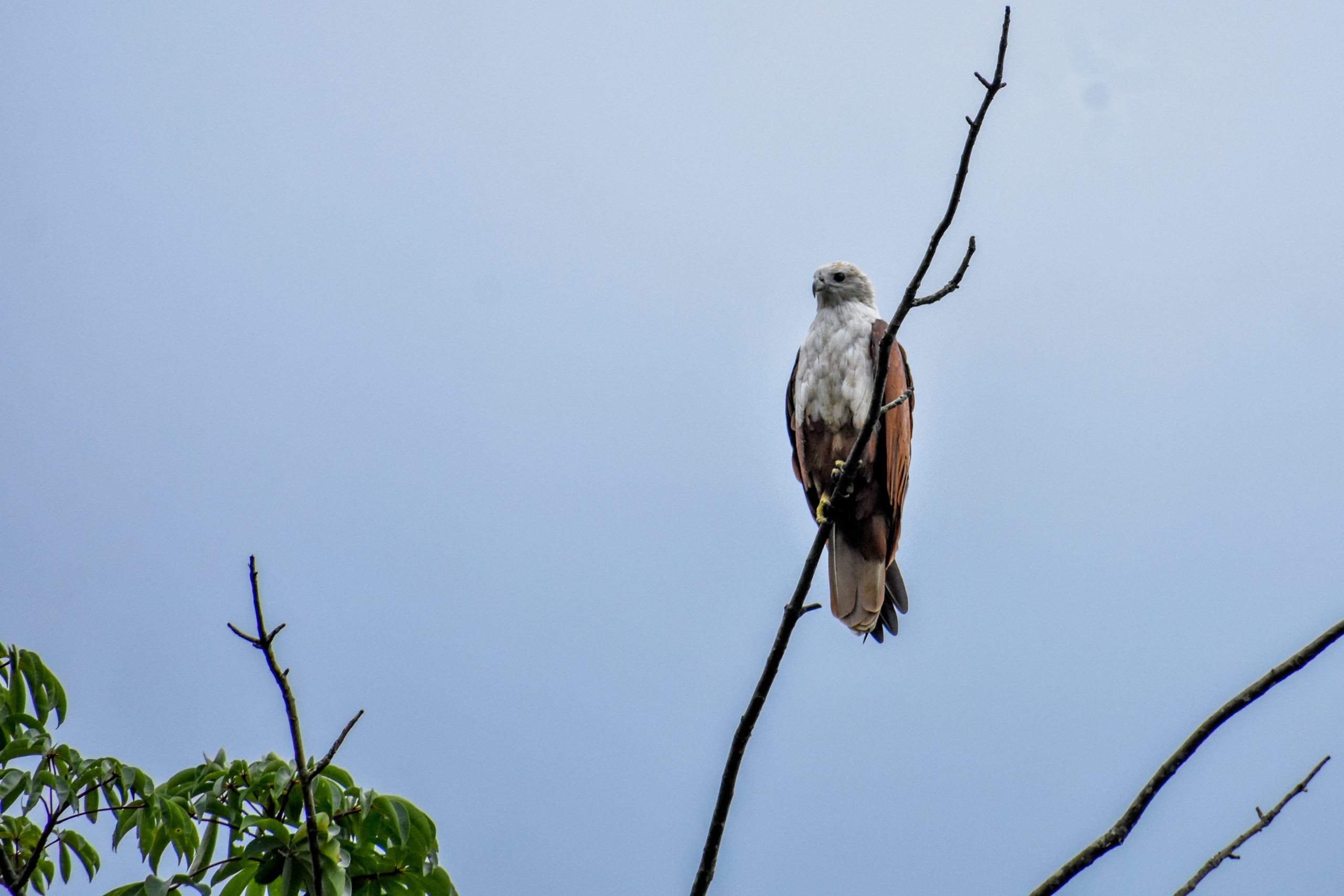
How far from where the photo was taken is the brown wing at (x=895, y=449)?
523 cm

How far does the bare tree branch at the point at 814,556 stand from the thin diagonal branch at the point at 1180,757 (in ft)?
2.19

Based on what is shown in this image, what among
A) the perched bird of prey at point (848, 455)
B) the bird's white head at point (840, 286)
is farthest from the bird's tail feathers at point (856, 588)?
the bird's white head at point (840, 286)

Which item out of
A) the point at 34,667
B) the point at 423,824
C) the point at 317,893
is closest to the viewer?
the point at 317,893

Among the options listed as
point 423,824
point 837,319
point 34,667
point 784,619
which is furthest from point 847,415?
point 34,667

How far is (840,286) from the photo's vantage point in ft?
19.9

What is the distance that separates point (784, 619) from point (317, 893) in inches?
48.9

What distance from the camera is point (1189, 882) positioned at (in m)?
2.04

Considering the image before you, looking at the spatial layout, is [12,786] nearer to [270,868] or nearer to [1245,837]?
[270,868]

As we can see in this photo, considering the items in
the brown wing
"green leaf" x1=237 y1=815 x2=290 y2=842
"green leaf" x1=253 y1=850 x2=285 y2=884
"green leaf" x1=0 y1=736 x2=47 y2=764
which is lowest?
"green leaf" x1=253 y1=850 x2=285 y2=884

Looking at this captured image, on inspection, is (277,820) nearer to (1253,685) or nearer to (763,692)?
(763,692)

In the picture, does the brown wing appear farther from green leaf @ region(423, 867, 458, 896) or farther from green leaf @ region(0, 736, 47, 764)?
green leaf @ region(0, 736, 47, 764)

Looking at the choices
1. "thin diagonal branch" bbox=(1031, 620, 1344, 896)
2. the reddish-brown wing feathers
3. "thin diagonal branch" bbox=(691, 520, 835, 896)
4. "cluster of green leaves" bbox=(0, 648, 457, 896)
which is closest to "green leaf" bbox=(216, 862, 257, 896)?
"cluster of green leaves" bbox=(0, 648, 457, 896)

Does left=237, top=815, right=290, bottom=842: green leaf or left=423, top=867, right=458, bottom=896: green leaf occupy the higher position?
left=237, top=815, right=290, bottom=842: green leaf

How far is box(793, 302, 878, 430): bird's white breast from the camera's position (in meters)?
5.37
